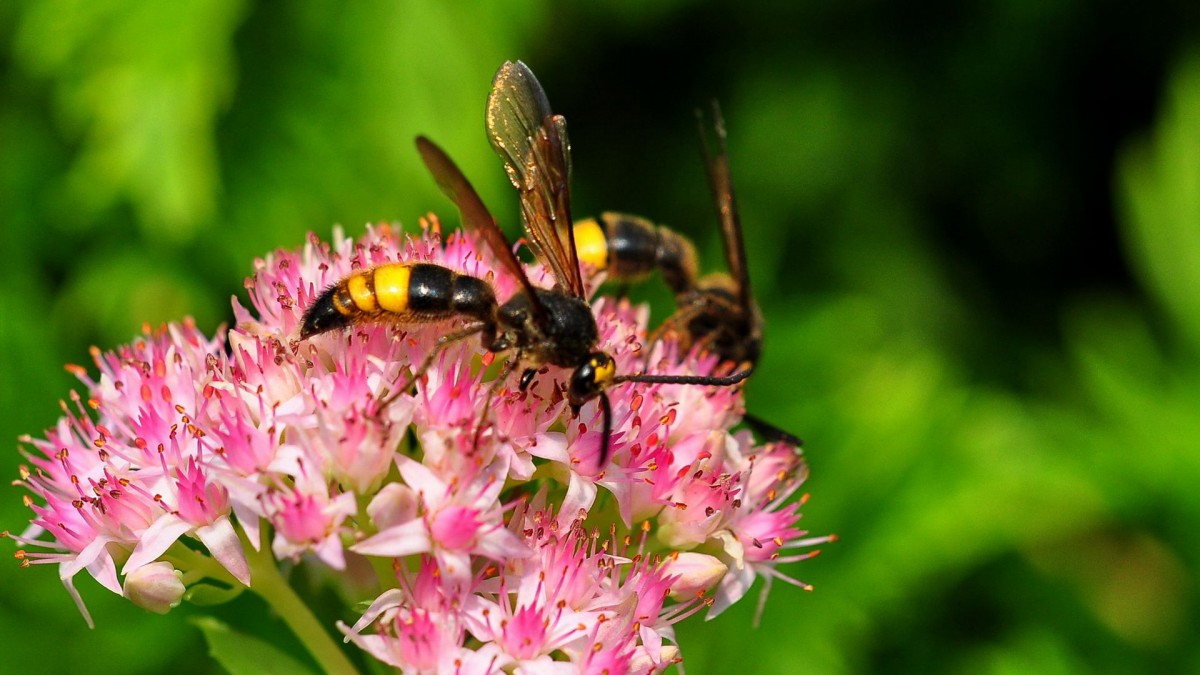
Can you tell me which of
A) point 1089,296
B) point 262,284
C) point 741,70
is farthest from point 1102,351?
point 262,284

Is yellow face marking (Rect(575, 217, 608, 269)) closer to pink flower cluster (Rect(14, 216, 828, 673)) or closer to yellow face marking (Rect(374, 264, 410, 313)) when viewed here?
pink flower cluster (Rect(14, 216, 828, 673))

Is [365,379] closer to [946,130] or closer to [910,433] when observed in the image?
[910,433]

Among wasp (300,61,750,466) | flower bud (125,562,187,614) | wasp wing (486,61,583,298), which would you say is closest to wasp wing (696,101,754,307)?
wasp wing (486,61,583,298)

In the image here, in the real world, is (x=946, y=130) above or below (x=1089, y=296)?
above

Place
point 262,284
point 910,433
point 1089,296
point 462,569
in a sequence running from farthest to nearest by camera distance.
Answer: point 1089,296 → point 910,433 → point 262,284 → point 462,569

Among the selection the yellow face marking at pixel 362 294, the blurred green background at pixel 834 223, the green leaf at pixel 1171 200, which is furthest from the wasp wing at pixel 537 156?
the green leaf at pixel 1171 200

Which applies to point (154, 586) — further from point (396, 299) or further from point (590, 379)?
point (590, 379)
